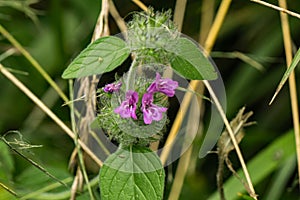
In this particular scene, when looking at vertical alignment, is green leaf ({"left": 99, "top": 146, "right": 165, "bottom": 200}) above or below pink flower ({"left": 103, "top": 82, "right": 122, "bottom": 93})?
below

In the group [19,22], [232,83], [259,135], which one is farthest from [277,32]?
[19,22]

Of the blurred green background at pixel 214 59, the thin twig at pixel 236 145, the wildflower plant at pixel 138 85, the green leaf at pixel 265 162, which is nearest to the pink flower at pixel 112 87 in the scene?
the wildflower plant at pixel 138 85

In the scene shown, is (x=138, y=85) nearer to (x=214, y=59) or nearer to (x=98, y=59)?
(x=98, y=59)

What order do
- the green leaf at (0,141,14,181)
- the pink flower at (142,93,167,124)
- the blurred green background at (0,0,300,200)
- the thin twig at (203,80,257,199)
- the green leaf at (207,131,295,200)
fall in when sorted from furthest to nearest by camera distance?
the blurred green background at (0,0,300,200) < the green leaf at (207,131,295,200) < the green leaf at (0,141,14,181) < the thin twig at (203,80,257,199) < the pink flower at (142,93,167,124)

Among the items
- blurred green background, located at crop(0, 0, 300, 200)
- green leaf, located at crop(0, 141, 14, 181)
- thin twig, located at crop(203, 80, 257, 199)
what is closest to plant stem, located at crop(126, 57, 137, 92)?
thin twig, located at crop(203, 80, 257, 199)

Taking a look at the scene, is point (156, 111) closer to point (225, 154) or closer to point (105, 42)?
point (105, 42)

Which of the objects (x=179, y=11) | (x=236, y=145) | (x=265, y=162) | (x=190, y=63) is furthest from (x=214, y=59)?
(x=190, y=63)

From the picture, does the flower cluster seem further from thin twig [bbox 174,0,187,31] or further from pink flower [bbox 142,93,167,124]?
A: thin twig [bbox 174,0,187,31]
